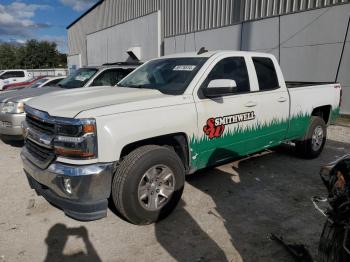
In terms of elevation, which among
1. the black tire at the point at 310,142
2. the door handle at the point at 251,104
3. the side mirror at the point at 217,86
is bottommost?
the black tire at the point at 310,142

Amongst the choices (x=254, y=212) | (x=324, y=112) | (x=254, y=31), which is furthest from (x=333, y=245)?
(x=254, y=31)

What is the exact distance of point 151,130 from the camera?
11.2 ft

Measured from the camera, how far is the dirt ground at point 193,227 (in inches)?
123

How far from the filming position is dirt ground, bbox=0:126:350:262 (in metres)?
3.13

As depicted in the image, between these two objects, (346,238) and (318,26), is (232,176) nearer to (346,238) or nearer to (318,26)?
(346,238)

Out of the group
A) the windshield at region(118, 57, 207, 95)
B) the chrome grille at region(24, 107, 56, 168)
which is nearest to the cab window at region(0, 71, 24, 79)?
the windshield at region(118, 57, 207, 95)

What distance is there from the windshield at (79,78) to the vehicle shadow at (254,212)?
12.8 ft

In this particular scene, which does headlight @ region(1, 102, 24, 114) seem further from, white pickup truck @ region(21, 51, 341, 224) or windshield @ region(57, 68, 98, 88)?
white pickup truck @ region(21, 51, 341, 224)

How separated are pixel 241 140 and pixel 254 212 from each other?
38.7 inches

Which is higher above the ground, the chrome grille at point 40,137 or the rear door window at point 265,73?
the rear door window at point 265,73

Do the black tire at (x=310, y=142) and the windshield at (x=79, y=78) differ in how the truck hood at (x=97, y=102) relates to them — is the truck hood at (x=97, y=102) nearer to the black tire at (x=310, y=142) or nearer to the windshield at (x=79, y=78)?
the black tire at (x=310, y=142)

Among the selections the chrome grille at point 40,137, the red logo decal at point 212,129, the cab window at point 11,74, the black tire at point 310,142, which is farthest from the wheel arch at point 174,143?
the cab window at point 11,74

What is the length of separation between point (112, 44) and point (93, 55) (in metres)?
4.84

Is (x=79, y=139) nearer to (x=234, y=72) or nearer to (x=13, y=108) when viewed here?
(x=234, y=72)
